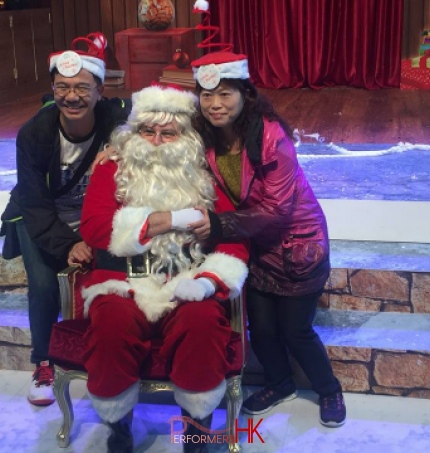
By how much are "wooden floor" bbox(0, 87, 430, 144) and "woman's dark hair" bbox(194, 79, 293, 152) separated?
1.89 meters

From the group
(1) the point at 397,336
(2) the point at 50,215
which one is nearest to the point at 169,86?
(2) the point at 50,215

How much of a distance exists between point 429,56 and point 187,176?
4235mm

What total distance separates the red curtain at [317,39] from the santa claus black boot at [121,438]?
4403mm

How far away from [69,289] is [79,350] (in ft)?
0.64

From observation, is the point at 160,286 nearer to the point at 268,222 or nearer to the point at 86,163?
the point at 268,222

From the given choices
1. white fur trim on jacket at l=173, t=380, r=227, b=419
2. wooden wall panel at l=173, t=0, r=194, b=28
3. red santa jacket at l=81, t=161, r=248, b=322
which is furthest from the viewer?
wooden wall panel at l=173, t=0, r=194, b=28

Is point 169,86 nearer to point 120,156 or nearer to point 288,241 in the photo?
point 120,156

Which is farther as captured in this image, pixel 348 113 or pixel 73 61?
pixel 348 113

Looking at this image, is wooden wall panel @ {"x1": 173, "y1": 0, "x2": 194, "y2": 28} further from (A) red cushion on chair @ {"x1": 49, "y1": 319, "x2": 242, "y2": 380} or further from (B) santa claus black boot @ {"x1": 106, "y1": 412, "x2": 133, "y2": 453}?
(B) santa claus black boot @ {"x1": 106, "y1": 412, "x2": 133, "y2": 453}

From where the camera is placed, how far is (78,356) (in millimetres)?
1987

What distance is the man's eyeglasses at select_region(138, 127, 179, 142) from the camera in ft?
6.79

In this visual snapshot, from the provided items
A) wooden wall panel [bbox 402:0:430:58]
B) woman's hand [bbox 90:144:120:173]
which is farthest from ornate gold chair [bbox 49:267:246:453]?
wooden wall panel [bbox 402:0:430:58]

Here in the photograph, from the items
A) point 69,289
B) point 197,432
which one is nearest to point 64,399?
point 69,289

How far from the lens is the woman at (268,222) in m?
2.00
